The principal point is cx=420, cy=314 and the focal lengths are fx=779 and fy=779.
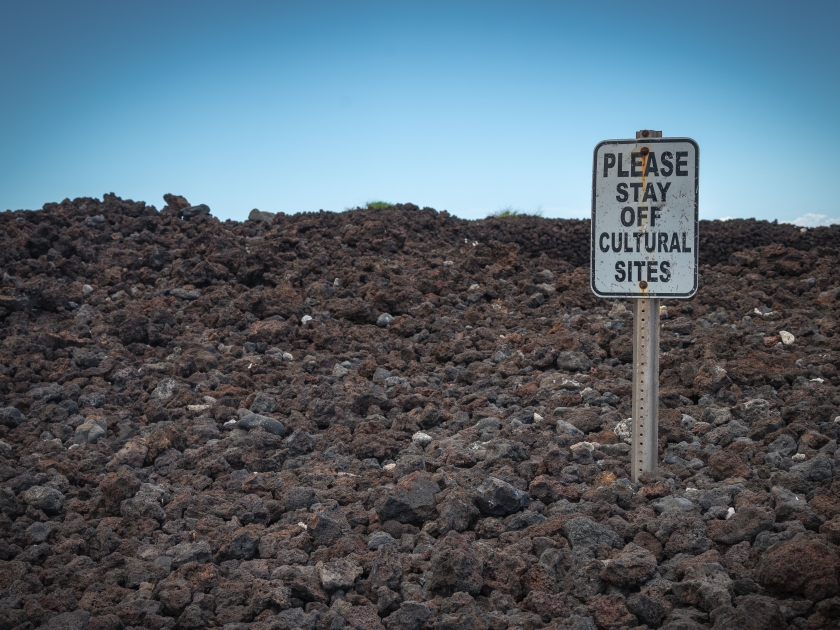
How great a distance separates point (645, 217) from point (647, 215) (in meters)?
0.02

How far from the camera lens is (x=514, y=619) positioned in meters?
3.66

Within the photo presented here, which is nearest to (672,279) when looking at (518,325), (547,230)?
(518,325)

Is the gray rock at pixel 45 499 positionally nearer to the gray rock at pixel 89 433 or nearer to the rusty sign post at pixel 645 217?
the gray rock at pixel 89 433

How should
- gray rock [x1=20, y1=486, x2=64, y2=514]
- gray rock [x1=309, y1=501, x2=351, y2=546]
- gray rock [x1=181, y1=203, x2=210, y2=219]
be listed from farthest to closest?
gray rock [x1=181, y1=203, x2=210, y2=219] < gray rock [x1=20, y1=486, x2=64, y2=514] < gray rock [x1=309, y1=501, x2=351, y2=546]

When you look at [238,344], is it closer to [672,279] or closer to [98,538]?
[98,538]

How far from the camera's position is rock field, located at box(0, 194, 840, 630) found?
3.92 meters

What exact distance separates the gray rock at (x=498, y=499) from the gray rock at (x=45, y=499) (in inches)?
115

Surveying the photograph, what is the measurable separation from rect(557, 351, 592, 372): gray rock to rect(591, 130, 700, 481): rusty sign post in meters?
2.86

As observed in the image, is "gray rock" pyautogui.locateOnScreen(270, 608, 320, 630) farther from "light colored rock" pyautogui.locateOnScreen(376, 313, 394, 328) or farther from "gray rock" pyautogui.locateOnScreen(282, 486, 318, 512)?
"light colored rock" pyautogui.locateOnScreen(376, 313, 394, 328)

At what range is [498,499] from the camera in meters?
4.69

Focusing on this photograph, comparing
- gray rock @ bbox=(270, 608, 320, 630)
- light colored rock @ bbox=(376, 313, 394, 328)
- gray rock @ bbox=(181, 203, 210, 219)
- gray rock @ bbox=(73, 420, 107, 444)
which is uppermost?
gray rock @ bbox=(181, 203, 210, 219)

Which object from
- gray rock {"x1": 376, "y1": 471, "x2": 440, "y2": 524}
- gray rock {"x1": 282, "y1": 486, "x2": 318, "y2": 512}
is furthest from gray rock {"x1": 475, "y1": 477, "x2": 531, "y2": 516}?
gray rock {"x1": 282, "y1": 486, "x2": 318, "y2": 512}

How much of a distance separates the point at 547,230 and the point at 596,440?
34.6 ft

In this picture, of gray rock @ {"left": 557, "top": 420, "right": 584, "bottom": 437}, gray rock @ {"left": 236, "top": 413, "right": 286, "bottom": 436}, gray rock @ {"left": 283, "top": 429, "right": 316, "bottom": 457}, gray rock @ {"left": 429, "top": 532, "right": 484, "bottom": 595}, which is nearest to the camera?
gray rock @ {"left": 429, "top": 532, "right": 484, "bottom": 595}
